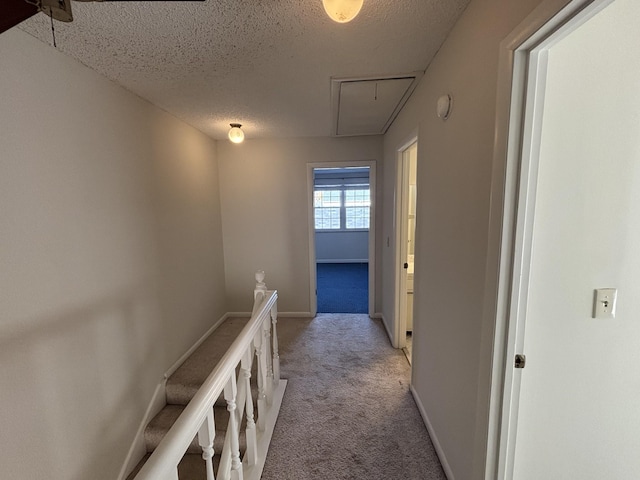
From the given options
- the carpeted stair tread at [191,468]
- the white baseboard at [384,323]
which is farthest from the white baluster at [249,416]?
the white baseboard at [384,323]

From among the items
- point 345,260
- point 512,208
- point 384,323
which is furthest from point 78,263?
point 345,260

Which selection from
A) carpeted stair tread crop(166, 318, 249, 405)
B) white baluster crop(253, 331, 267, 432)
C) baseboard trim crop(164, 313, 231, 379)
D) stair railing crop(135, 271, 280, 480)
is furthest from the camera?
baseboard trim crop(164, 313, 231, 379)

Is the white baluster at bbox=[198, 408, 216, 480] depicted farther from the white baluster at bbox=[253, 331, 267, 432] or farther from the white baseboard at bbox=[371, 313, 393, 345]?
the white baseboard at bbox=[371, 313, 393, 345]

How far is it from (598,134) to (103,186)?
2.40m

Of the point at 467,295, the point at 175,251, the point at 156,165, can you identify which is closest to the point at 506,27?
the point at 467,295

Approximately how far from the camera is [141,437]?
2006 millimetres

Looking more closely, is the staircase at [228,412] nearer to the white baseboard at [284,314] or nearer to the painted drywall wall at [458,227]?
the white baseboard at [284,314]

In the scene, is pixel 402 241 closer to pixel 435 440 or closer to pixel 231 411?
pixel 435 440

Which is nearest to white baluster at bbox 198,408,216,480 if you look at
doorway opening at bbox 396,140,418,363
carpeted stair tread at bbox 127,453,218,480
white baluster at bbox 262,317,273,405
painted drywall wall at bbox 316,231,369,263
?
white baluster at bbox 262,317,273,405

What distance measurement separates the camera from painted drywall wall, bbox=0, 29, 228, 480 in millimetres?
1227

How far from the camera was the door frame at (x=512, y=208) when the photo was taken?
0.89 metres

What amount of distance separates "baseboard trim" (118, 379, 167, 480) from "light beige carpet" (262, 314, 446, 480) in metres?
0.98

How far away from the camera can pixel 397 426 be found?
1890 mm

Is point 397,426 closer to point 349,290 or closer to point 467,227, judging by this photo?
point 467,227
